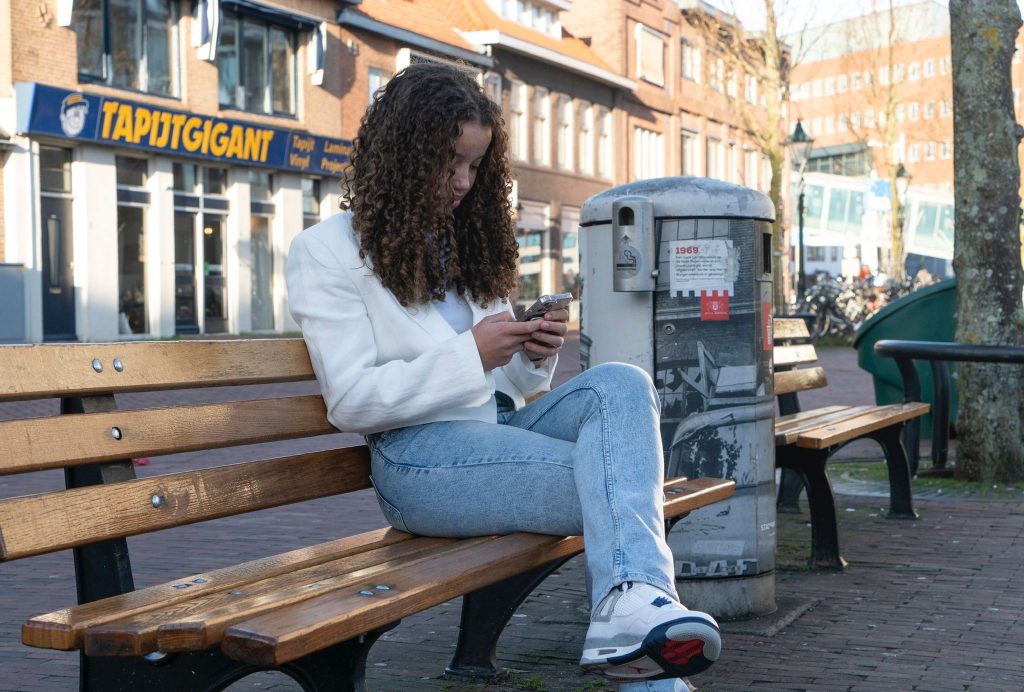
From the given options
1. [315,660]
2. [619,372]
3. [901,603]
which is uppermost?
[619,372]

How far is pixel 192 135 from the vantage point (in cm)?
2233

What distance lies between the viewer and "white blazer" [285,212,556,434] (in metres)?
→ 3.03

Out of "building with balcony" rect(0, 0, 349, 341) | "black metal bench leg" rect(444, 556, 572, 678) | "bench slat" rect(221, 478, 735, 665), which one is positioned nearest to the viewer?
"bench slat" rect(221, 478, 735, 665)

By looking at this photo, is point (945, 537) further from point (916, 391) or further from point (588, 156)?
point (588, 156)

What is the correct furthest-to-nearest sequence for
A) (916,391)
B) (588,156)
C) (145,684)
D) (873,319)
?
1. (588,156)
2. (873,319)
3. (916,391)
4. (145,684)

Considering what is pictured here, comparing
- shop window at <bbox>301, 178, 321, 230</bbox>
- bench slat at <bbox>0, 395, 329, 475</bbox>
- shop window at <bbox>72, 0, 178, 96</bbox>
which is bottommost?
bench slat at <bbox>0, 395, 329, 475</bbox>

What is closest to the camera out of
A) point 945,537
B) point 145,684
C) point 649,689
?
point 145,684

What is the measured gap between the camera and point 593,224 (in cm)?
445

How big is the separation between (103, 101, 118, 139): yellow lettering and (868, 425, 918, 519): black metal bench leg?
16569 mm

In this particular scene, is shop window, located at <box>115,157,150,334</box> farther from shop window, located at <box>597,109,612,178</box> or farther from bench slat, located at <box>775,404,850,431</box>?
shop window, located at <box>597,109,612,178</box>

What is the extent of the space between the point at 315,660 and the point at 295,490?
734 mm

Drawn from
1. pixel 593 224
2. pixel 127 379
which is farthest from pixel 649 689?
pixel 593 224

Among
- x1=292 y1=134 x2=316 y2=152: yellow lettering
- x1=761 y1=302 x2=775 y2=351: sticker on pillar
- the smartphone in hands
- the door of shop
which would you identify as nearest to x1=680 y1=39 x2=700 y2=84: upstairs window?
x1=292 y1=134 x2=316 y2=152: yellow lettering

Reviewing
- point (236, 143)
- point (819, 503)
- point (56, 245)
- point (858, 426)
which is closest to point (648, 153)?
point (236, 143)
